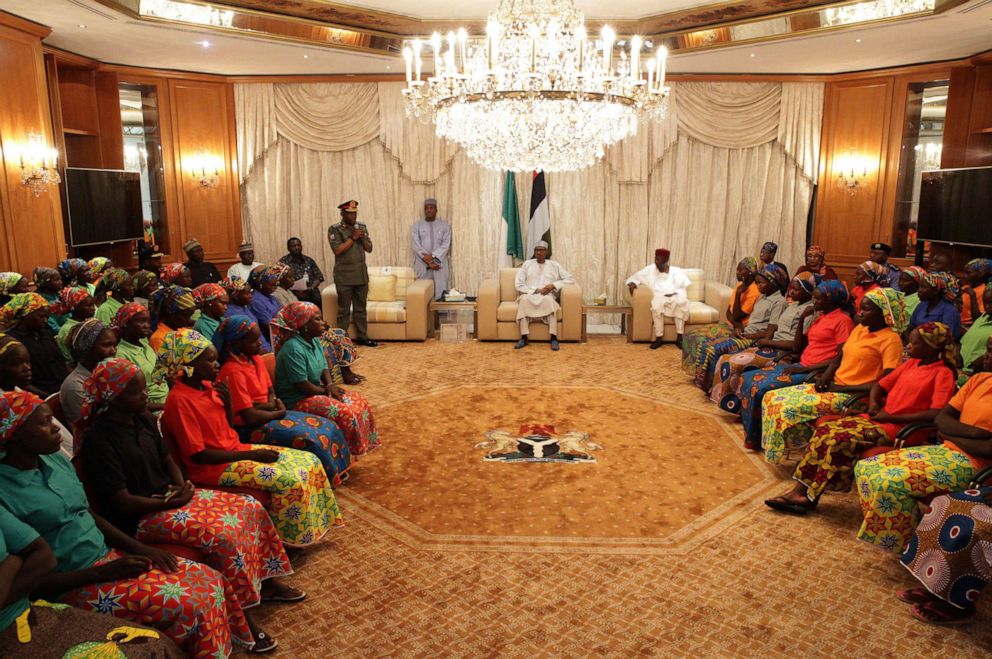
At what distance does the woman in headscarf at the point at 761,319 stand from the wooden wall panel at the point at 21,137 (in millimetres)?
6421

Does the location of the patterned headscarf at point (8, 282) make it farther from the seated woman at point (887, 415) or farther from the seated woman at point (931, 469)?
the seated woman at point (931, 469)

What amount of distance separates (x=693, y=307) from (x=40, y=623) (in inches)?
313

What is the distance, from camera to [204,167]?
9.89 metres

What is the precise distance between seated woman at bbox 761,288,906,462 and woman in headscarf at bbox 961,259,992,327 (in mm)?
1903

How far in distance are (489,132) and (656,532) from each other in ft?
10.3

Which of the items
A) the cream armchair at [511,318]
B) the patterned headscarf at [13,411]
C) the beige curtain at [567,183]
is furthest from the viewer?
the beige curtain at [567,183]

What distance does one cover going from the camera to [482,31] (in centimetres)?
815

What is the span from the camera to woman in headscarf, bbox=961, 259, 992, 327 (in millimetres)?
6016

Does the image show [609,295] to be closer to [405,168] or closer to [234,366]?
[405,168]

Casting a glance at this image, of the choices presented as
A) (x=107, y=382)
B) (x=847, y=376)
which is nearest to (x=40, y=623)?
(x=107, y=382)

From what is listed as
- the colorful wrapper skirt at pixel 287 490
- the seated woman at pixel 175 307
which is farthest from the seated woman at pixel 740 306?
the seated woman at pixel 175 307

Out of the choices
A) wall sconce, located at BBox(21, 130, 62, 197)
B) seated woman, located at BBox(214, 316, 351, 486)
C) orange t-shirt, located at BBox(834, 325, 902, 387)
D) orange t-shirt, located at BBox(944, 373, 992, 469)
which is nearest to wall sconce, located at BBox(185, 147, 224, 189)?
wall sconce, located at BBox(21, 130, 62, 197)

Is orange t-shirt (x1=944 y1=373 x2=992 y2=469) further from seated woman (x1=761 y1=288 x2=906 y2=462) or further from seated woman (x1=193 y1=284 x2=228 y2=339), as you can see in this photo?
seated woman (x1=193 y1=284 x2=228 y2=339)

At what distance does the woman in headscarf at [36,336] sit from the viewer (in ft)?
14.8
